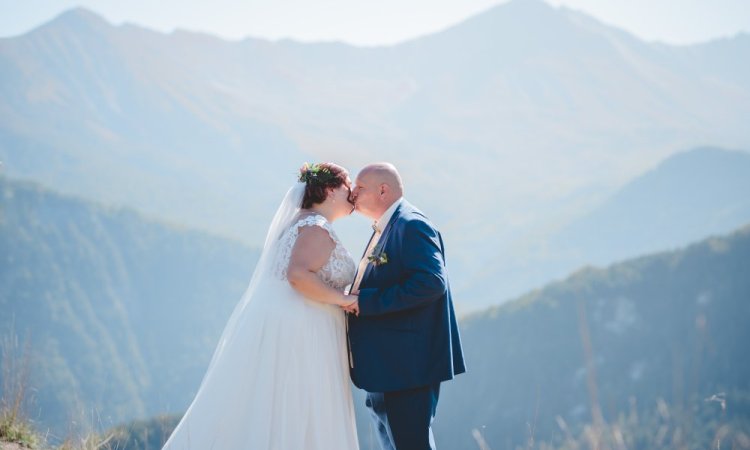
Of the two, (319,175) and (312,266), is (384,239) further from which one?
(319,175)

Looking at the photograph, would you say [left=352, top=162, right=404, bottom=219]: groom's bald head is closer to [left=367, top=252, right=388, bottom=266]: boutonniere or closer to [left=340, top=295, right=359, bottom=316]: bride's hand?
[left=367, top=252, right=388, bottom=266]: boutonniere

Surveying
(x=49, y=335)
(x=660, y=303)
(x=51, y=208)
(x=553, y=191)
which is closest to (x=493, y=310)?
(x=660, y=303)

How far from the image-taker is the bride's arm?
4.10 meters

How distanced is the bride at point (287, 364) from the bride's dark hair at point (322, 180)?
0.12 metres

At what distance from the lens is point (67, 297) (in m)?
86.3

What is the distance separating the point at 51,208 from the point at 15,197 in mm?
4565

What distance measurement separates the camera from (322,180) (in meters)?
4.39

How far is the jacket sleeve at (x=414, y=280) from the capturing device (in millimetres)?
3836

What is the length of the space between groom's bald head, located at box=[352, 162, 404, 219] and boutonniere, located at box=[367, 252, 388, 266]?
0.34 meters

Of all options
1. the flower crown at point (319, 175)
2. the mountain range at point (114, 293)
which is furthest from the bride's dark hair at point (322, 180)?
the mountain range at point (114, 293)

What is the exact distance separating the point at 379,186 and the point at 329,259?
19.8 inches

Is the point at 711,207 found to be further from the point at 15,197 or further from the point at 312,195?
the point at 312,195

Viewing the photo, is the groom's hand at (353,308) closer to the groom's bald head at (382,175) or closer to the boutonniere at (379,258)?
the boutonniere at (379,258)

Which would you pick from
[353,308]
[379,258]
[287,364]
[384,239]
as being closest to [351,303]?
[353,308]
